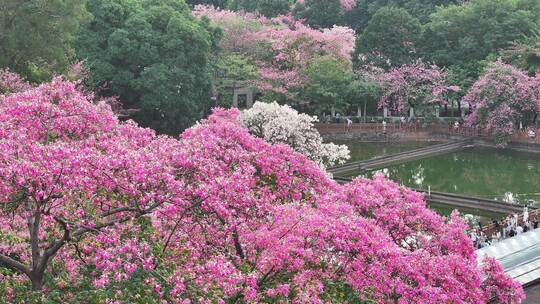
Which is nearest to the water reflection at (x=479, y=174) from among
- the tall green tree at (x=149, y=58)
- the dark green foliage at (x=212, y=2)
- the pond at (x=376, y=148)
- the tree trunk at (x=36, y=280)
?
the pond at (x=376, y=148)

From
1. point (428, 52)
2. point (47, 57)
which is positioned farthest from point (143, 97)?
point (428, 52)

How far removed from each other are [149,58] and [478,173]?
16209 mm

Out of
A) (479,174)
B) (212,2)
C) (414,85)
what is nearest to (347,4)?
(212,2)

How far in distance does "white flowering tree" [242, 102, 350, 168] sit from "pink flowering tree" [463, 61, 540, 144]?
642 inches

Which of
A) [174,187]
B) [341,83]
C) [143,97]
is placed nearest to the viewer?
[174,187]

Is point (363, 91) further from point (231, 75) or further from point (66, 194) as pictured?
point (66, 194)

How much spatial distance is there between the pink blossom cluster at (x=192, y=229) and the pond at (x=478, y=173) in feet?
59.7

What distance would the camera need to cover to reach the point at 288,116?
72.0ft

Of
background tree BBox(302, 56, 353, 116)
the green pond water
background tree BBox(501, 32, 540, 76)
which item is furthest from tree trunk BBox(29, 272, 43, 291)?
background tree BBox(501, 32, 540, 76)

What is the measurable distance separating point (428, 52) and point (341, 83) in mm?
7943

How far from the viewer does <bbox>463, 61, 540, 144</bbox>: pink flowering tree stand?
1412 inches

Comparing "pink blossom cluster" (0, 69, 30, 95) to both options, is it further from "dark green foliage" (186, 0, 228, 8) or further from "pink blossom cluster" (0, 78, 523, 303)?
"dark green foliage" (186, 0, 228, 8)

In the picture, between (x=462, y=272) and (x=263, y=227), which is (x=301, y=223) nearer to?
(x=263, y=227)

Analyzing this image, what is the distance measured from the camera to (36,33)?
2312 cm
